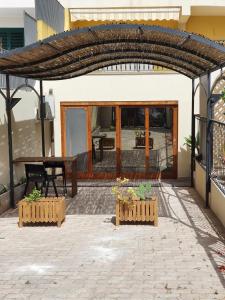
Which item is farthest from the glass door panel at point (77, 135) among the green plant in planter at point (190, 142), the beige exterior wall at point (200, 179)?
the beige exterior wall at point (200, 179)

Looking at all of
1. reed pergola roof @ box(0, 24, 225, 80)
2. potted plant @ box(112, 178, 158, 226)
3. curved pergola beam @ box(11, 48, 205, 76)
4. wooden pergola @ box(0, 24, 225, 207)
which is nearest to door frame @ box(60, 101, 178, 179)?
wooden pergola @ box(0, 24, 225, 207)

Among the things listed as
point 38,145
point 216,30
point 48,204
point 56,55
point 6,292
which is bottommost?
point 6,292

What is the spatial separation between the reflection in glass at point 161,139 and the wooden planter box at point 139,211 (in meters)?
7.08

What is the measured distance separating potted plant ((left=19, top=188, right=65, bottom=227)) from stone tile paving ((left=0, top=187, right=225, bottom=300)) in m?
0.23

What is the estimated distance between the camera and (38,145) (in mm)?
18297

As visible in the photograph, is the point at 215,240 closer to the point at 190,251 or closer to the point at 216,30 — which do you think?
the point at 190,251

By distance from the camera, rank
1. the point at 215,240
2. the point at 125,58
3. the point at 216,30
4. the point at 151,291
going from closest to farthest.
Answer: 1. the point at 151,291
2. the point at 215,240
3. the point at 125,58
4. the point at 216,30

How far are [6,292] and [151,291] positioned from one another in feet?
8.27

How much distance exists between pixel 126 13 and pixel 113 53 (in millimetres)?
8615

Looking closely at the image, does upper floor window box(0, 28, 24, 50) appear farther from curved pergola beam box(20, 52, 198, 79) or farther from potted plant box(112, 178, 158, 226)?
potted plant box(112, 178, 158, 226)

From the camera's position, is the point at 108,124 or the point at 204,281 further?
the point at 108,124

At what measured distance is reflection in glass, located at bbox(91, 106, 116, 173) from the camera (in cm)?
1856

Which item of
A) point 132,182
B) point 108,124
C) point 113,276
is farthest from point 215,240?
point 108,124

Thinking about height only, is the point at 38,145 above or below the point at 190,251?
above
